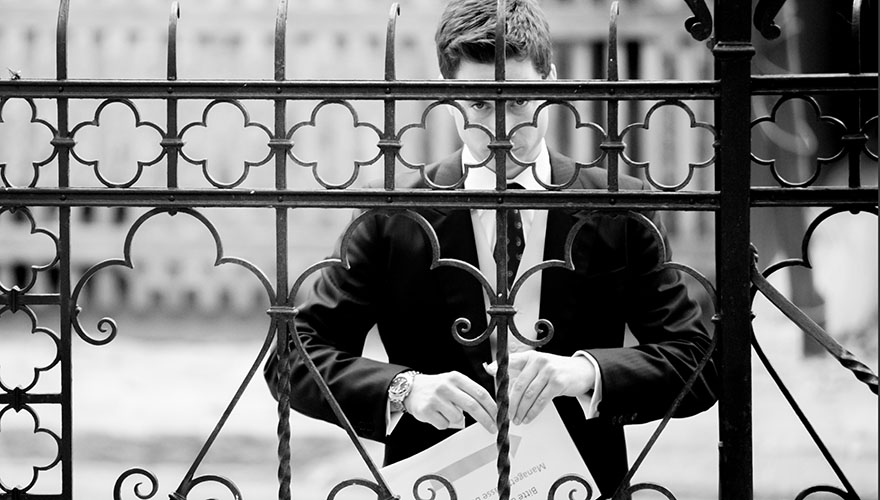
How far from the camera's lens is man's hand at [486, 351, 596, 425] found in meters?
2.55

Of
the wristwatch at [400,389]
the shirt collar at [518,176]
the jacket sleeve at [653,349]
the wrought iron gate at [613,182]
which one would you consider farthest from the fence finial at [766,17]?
the wristwatch at [400,389]

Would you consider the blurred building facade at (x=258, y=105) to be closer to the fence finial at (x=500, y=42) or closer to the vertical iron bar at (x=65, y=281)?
the vertical iron bar at (x=65, y=281)

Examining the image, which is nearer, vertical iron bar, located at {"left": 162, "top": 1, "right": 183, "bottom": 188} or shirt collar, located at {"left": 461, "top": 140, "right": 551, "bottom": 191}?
vertical iron bar, located at {"left": 162, "top": 1, "right": 183, "bottom": 188}

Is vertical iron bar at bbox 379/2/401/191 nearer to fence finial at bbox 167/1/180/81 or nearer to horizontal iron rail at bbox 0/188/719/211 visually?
horizontal iron rail at bbox 0/188/719/211

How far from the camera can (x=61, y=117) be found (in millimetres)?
2535

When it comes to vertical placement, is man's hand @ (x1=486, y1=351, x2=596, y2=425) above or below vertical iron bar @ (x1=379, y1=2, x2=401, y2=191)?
below

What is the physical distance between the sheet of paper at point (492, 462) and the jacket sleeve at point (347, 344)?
14 centimetres

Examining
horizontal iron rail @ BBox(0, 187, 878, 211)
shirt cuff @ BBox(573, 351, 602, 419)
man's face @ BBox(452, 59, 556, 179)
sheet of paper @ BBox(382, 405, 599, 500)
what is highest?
man's face @ BBox(452, 59, 556, 179)

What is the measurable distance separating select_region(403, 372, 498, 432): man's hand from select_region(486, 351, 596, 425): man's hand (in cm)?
5

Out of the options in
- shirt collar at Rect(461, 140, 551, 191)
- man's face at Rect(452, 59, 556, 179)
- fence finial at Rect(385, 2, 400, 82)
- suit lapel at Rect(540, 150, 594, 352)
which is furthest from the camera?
shirt collar at Rect(461, 140, 551, 191)

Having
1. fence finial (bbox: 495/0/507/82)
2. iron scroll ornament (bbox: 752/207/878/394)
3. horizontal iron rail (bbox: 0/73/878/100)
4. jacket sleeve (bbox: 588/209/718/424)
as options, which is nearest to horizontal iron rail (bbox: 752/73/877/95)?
horizontal iron rail (bbox: 0/73/878/100)

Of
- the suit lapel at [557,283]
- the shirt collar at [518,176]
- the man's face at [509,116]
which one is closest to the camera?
the man's face at [509,116]

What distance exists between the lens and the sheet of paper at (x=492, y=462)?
8.71ft

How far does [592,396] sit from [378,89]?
796mm
